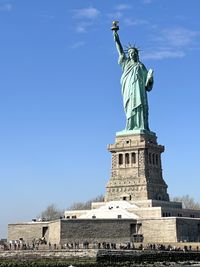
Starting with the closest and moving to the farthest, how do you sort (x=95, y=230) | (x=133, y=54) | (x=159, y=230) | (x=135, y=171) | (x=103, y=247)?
(x=103, y=247) < (x=95, y=230) < (x=159, y=230) < (x=135, y=171) < (x=133, y=54)

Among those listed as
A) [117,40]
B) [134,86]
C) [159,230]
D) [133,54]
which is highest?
[117,40]

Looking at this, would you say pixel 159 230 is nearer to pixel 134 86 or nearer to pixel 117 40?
pixel 134 86

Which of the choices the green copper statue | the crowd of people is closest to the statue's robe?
the green copper statue

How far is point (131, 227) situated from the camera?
207 feet

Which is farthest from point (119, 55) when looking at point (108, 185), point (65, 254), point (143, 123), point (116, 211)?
point (65, 254)

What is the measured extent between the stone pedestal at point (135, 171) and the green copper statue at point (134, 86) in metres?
1.98

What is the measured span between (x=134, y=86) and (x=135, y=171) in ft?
34.3

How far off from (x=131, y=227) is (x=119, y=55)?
23.5 m

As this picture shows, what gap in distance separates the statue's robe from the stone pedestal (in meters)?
1.97

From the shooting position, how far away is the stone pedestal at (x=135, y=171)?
234 ft

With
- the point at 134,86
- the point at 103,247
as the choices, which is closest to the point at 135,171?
the point at 134,86

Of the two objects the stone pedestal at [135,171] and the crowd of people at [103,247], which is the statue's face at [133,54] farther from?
the crowd of people at [103,247]

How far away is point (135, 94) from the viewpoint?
7512cm

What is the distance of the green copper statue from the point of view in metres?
74.9
